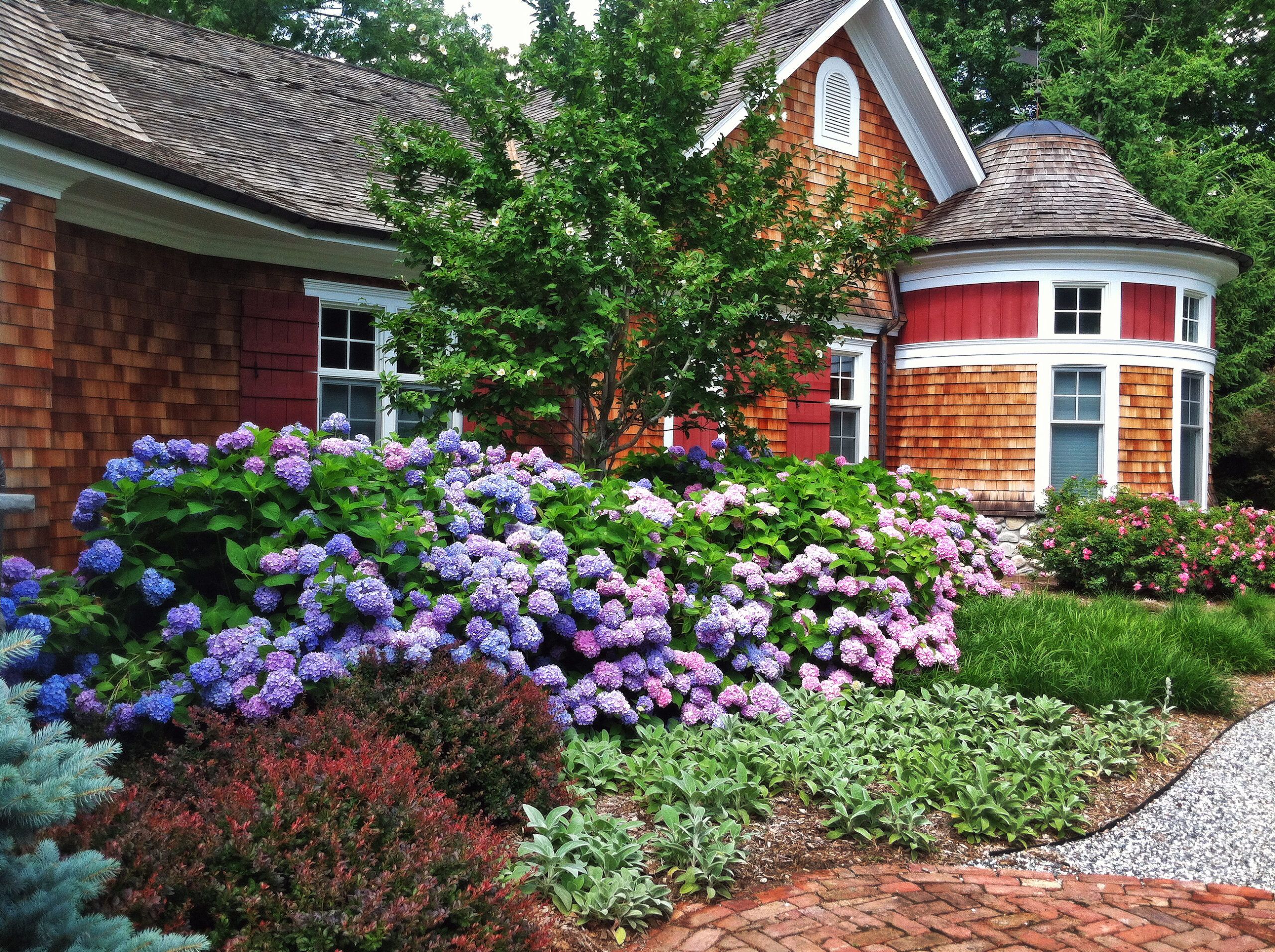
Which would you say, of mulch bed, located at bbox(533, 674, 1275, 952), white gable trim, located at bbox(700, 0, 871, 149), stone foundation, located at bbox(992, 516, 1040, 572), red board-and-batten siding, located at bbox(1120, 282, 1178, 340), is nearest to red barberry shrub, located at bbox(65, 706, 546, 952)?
mulch bed, located at bbox(533, 674, 1275, 952)

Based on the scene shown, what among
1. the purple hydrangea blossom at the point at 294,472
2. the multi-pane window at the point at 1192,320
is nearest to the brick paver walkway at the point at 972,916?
the purple hydrangea blossom at the point at 294,472

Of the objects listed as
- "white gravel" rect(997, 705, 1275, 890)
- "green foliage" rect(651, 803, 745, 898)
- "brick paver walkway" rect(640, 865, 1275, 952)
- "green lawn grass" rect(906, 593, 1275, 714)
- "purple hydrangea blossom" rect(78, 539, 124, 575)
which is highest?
"purple hydrangea blossom" rect(78, 539, 124, 575)

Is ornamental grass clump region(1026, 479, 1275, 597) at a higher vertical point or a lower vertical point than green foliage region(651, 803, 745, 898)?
higher

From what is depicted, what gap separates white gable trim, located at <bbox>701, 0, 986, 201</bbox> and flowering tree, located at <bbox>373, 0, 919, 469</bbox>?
598cm

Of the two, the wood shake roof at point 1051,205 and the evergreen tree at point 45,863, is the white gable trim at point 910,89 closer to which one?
the wood shake roof at point 1051,205

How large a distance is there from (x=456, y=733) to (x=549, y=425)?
543cm

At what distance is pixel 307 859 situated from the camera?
2.85 m

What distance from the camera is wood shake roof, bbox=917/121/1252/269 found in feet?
43.7

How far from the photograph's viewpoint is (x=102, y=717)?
12.3 feet

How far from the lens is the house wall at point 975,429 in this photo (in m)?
13.7

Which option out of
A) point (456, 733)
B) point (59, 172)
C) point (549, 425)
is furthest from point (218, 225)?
point (456, 733)

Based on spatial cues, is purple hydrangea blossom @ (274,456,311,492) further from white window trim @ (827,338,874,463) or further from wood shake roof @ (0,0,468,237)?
white window trim @ (827,338,874,463)

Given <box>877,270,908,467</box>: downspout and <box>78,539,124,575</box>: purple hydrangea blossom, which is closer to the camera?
<box>78,539,124,575</box>: purple hydrangea blossom

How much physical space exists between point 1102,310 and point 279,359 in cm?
1046
